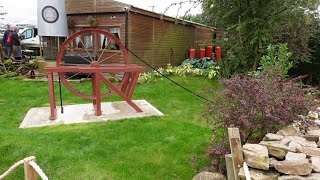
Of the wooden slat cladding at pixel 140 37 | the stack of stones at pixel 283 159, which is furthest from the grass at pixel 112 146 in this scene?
the wooden slat cladding at pixel 140 37

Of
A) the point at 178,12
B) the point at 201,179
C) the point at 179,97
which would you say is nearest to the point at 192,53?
the point at 178,12

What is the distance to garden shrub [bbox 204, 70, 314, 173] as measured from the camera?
3383 millimetres

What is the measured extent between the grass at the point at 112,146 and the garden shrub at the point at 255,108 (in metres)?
0.75

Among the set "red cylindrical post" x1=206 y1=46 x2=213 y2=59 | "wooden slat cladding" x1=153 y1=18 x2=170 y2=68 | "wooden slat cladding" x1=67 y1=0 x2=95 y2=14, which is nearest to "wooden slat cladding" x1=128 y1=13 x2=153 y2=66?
"wooden slat cladding" x1=153 y1=18 x2=170 y2=68

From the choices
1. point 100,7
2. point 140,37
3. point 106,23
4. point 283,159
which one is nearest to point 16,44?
point 100,7

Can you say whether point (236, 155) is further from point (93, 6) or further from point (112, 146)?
point (93, 6)

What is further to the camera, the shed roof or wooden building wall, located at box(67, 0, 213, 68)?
wooden building wall, located at box(67, 0, 213, 68)

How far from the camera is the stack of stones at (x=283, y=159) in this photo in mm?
2432

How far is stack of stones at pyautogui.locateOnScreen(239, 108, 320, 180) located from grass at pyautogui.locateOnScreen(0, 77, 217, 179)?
1.24 meters

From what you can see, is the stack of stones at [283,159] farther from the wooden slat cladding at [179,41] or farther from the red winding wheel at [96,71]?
the wooden slat cladding at [179,41]

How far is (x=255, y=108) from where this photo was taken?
3387 mm

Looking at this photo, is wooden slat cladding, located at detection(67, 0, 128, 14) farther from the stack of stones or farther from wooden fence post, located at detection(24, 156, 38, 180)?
wooden fence post, located at detection(24, 156, 38, 180)

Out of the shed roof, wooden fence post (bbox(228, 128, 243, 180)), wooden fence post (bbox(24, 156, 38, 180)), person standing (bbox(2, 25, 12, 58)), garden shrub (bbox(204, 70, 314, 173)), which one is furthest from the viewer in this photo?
person standing (bbox(2, 25, 12, 58))

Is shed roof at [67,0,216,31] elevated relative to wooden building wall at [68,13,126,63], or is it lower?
elevated
